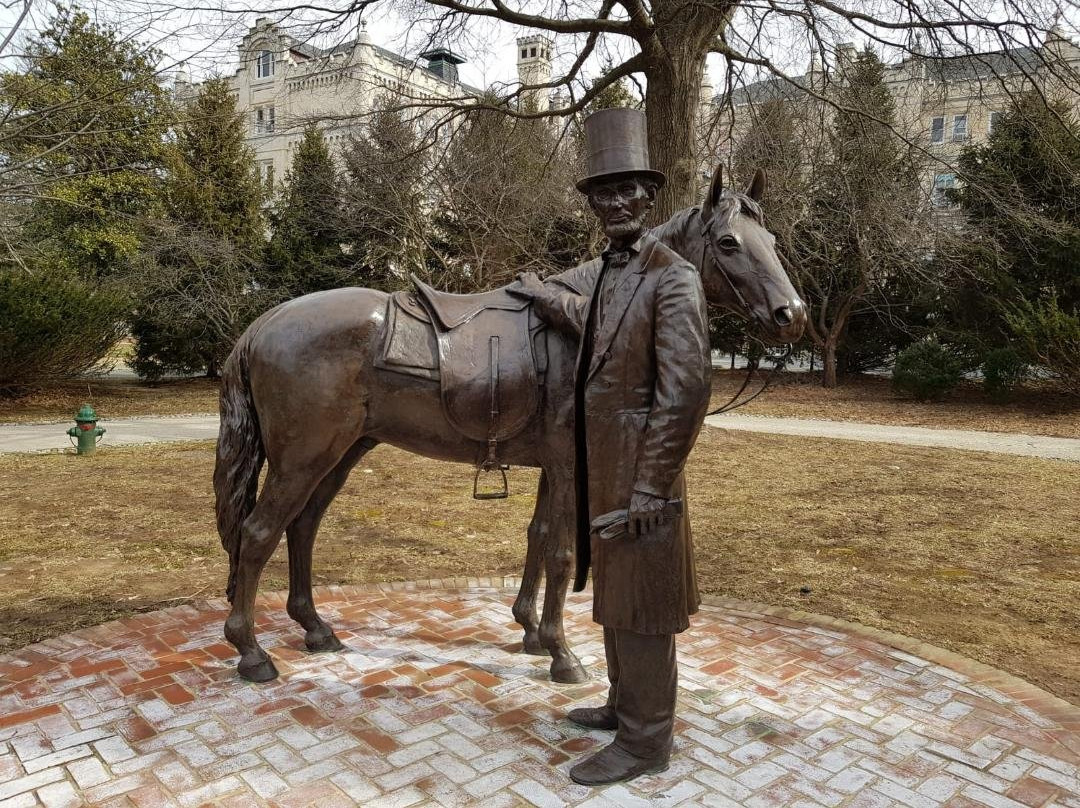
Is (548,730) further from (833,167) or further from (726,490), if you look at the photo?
(833,167)

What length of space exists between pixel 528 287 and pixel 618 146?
1109 mm

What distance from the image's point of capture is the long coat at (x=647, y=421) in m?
2.70

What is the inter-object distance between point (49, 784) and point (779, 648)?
11.6ft

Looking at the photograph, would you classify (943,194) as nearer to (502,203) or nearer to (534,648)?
(502,203)

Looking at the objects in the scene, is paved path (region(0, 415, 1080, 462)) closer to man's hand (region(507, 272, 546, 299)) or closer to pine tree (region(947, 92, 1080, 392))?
pine tree (region(947, 92, 1080, 392))

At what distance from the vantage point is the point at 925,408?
1689 cm

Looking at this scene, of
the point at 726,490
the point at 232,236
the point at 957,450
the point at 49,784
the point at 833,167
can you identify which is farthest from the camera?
the point at 232,236

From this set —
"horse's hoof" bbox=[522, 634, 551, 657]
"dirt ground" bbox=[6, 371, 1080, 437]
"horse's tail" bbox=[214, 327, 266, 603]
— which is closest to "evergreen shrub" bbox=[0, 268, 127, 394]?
"dirt ground" bbox=[6, 371, 1080, 437]

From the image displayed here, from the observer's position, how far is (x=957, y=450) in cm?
1173

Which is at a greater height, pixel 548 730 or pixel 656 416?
pixel 656 416

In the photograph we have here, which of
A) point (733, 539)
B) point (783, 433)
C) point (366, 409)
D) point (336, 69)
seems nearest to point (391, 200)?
point (336, 69)

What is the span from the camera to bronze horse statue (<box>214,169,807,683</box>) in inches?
148

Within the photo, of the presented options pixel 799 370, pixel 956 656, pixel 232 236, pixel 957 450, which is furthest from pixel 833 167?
pixel 232 236

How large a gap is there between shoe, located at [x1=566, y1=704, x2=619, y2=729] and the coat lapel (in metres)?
1.58
